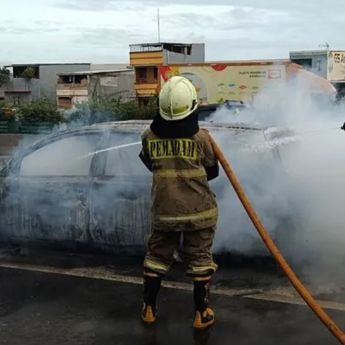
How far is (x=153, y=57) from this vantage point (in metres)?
60.2

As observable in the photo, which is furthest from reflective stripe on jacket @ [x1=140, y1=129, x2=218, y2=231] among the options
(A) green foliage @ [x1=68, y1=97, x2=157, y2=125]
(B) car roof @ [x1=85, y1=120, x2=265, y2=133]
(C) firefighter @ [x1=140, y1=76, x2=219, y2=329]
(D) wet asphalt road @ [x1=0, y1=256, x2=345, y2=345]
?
(A) green foliage @ [x1=68, y1=97, x2=157, y2=125]

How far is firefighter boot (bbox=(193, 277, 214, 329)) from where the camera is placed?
14.3 ft

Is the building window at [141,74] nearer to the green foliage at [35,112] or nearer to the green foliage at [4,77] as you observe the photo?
the green foliage at [4,77]

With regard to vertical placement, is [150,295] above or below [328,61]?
below

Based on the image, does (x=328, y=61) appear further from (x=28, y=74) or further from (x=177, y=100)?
(x=28, y=74)

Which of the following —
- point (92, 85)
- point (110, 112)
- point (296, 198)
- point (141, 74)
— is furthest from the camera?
point (141, 74)

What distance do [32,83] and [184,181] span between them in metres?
66.5

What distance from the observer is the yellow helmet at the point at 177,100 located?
4207mm

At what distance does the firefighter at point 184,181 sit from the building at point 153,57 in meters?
47.4

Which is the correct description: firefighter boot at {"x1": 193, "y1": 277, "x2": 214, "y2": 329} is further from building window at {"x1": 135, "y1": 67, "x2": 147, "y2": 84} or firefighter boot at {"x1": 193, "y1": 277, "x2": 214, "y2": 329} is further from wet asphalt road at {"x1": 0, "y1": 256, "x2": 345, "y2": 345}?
building window at {"x1": 135, "y1": 67, "x2": 147, "y2": 84}

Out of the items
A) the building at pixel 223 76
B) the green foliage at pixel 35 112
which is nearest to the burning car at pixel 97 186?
the green foliage at pixel 35 112

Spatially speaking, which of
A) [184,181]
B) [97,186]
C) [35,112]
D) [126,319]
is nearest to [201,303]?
[126,319]

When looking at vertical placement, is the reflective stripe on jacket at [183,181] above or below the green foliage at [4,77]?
above

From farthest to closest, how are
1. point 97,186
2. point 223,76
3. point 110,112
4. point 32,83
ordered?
point 32,83 < point 223,76 < point 110,112 < point 97,186
